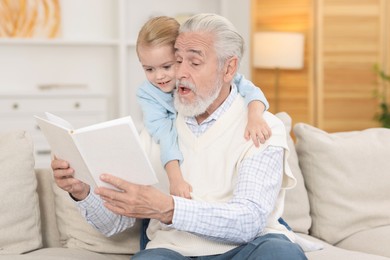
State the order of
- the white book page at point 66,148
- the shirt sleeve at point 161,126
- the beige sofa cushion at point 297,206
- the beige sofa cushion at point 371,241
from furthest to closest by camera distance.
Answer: the beige sofa cushion at point 297,206 → the beige sofa cushion at point 371,241 → the shirt sleeve at point 161,126 → the white book page at point 66,148

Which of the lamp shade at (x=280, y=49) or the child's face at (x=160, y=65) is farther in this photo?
the lamp shade at (x=280, y=49)

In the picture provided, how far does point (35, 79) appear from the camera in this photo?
603 cm

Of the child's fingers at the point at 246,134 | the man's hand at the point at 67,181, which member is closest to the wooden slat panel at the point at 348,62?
the child's fingers at the point at 246,134

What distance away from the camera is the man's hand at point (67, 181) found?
2.24 meters

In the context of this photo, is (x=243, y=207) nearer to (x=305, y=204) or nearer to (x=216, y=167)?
(x=216, y=167)

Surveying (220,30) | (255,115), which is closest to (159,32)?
(220,30)

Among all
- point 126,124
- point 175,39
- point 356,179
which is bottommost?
point 356,179

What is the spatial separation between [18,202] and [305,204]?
103 cm

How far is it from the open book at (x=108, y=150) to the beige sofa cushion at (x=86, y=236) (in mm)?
558

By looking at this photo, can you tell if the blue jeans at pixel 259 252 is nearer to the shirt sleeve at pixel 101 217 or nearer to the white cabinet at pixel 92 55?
the shirt sleeve at pixel 101 217

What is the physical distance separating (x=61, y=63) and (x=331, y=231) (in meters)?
3.67

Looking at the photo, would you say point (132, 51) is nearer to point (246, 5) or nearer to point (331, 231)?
point (246, 5)

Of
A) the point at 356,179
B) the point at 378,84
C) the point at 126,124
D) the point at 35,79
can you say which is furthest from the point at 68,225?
the point at 378,84

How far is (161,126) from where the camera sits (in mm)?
2537
